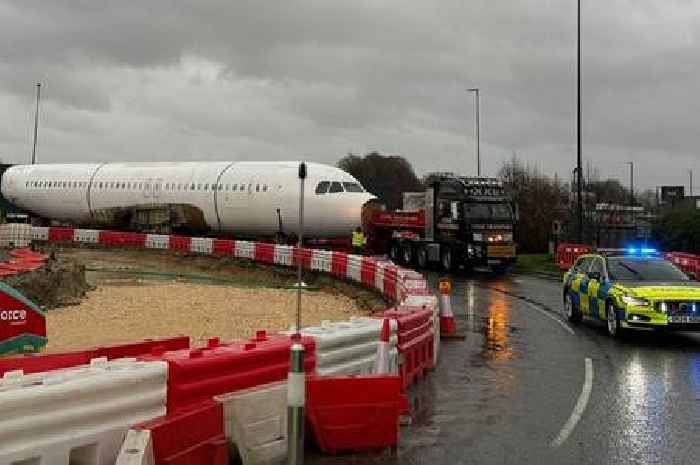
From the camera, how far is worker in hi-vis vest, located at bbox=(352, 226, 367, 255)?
1438 inches

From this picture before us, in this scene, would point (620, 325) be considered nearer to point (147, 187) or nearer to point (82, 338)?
point (82, 338)

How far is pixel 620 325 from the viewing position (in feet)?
47.9

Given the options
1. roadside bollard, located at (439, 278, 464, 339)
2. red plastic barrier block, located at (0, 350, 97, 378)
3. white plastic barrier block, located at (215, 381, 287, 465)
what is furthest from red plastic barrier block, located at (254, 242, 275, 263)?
white plastic barrier block, located at (215, 381, 287, 465)

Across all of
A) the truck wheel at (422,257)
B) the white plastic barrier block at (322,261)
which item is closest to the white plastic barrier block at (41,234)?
the white plastic barrier block at (322,261)

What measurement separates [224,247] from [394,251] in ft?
25.5

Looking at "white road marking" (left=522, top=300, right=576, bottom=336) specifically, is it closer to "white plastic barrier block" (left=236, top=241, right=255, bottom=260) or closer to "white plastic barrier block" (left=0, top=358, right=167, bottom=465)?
"white plastic barrier block" (left=0, top=358, right=167, bottom=465)

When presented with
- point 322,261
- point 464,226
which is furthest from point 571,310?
point 464,226

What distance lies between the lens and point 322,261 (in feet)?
101

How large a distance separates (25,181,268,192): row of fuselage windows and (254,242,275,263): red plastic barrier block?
3.52 meters

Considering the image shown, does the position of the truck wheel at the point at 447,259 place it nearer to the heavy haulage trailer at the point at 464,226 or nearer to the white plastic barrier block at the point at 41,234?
the heavy haulage trailer at the point at 464,226

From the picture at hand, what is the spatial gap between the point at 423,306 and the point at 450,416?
3512 millimetres

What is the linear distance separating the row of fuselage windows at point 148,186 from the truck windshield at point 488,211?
966 centimetres

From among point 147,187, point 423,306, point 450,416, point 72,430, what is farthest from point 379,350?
point 147,187

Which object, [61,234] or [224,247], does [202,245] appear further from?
[61,234]
